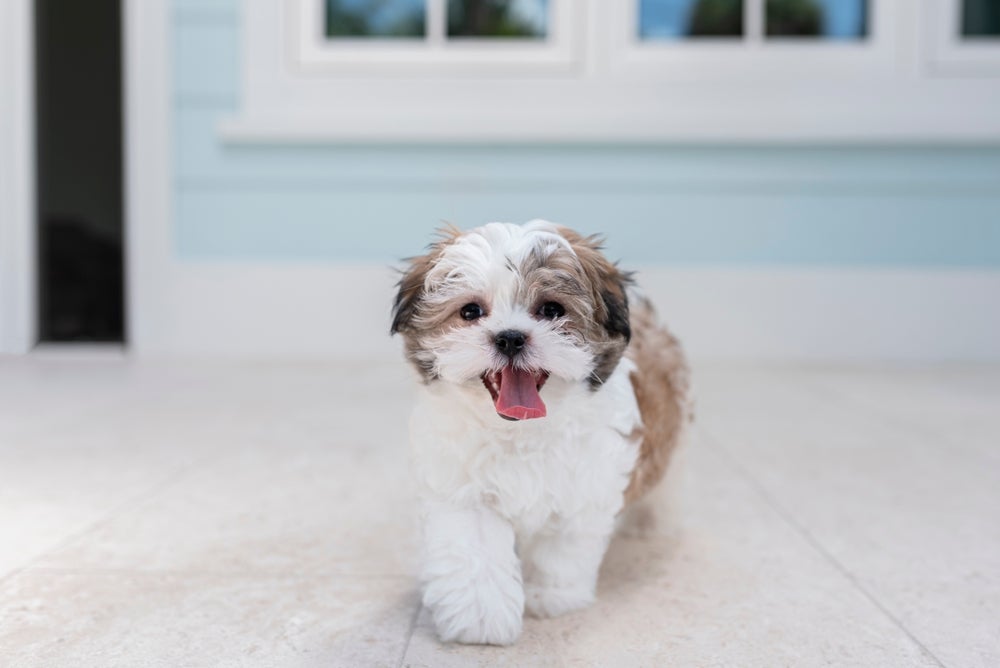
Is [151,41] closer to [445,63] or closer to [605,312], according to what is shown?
[445,63]

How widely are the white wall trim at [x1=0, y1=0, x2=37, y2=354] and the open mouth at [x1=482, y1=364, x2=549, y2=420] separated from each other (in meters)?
4.94

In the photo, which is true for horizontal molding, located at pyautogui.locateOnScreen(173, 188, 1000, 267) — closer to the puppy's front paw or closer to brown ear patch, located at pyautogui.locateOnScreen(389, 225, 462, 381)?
brown ear patch, located at pyautogui.locateOnScreen(389, 225, 462, 381)

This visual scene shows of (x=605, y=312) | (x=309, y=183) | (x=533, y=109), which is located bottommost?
(x=605, y=312)

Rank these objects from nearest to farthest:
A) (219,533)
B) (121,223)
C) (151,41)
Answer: (219,533)
(151,41)
(121,223)

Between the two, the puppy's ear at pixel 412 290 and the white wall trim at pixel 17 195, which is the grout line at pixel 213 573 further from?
the white wall trim at pixel 17 195

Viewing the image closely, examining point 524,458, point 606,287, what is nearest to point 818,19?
point 606,287

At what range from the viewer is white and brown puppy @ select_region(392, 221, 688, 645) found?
1563 mm

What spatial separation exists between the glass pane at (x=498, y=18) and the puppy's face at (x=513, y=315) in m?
3.92

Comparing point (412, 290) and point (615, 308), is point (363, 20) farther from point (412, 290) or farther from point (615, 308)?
point (615, 308)

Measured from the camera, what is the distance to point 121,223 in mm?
8609

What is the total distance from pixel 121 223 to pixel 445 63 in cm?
467

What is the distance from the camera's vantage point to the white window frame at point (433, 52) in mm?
5242

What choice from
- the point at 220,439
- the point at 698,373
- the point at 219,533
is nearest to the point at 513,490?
the point at 219,533

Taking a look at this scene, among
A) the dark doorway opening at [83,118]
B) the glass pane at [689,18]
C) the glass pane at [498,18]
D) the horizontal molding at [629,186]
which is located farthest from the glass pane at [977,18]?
the dark doorway opening at [83,118]
